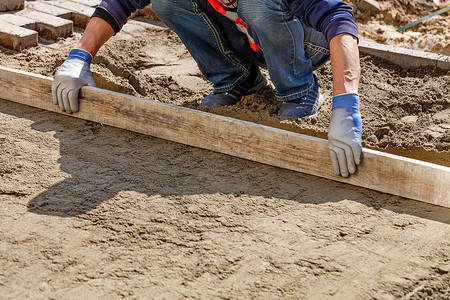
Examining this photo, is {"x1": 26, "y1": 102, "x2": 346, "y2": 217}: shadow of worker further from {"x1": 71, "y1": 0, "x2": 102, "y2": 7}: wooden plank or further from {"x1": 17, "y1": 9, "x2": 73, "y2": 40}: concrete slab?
{"x1": 71, "y1": 0, "x2": 102, "y2": 7}: wooden plank

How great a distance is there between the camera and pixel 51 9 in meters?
5.15

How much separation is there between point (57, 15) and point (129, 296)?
12.6 feet

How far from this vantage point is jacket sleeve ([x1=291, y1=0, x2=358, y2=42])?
267cm

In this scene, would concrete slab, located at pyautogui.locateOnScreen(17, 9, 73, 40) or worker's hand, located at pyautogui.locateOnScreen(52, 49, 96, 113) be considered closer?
worker's hand, located at pyautogui.locateOnScreen(52, 49, 96, 113)

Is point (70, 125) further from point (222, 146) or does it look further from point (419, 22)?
point (419, 22)

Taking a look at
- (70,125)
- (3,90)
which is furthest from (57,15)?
(70,125)

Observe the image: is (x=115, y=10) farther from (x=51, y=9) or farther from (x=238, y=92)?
(x=51, y=9)

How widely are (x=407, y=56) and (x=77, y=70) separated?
254 centimetres

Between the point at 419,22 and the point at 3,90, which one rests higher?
the point at 419,22

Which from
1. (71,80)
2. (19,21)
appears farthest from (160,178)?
(19,21)

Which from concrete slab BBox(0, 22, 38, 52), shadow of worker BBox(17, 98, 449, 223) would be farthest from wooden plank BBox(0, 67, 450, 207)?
concrete slab BBox(0, 22, 38, 52)

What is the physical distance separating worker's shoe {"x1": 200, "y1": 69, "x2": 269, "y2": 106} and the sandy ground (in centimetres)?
8

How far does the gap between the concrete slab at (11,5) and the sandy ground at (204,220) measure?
1877mm

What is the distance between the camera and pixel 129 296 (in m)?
1.91
